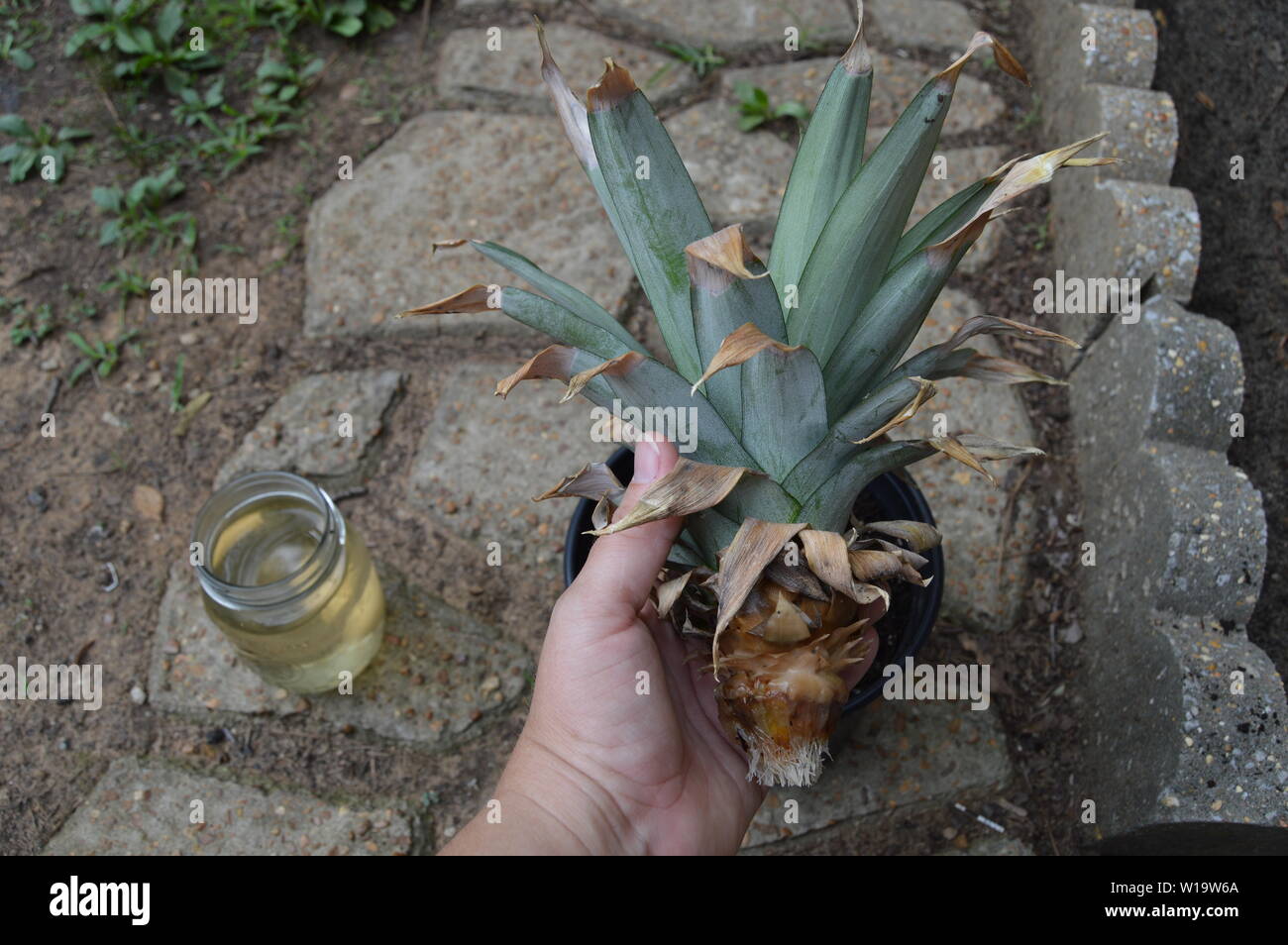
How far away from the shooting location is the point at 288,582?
2.00 meters

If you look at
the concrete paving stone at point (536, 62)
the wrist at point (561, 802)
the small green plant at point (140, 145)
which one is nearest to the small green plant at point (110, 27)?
the small green plant at point (140, 145)

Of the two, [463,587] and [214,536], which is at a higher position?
[214,536]

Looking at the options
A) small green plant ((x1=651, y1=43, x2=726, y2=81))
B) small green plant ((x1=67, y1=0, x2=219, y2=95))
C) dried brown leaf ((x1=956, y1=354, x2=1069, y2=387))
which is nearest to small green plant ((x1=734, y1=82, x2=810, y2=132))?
small green plant ((x1=651, y1=43, x2=726, y2=81))

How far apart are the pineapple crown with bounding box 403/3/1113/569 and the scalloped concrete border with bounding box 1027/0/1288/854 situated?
71 cm

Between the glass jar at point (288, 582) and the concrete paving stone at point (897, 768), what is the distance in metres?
0.94

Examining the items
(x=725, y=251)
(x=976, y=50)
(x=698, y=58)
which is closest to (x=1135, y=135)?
(x=698, y=58)

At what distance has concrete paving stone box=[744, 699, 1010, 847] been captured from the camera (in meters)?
2.17

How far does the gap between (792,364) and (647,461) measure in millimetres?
265

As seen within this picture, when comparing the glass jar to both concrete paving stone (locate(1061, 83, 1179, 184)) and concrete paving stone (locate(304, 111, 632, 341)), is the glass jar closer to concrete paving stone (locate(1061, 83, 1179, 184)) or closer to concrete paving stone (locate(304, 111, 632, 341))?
concrete paving stone (locate(304, 111, 632, 341))

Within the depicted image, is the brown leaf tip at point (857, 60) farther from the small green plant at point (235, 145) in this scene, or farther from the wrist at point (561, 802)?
the small green plant at point (235, 145)

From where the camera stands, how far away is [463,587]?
242 centimetres
